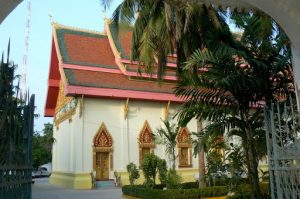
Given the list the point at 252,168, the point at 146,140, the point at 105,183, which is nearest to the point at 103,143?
the point at 105,183

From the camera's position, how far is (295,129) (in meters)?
4.12

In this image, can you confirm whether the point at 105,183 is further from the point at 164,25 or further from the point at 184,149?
the point at 164,25

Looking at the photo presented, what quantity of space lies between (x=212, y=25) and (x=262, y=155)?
6.38 m

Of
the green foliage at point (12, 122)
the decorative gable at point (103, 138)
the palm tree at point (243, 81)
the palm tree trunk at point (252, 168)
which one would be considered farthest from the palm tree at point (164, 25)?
the green foliage at point (12, 122)

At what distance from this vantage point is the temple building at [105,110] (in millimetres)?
20594

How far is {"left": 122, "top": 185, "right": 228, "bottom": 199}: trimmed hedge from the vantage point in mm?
12378

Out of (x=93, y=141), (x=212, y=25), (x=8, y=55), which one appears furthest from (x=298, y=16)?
(x=93, y=141)

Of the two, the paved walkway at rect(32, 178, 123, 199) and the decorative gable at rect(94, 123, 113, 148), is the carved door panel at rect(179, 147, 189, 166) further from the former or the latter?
the paved walkway at rect(32, 178, 123, 199)

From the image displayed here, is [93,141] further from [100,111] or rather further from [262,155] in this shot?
[262,155]

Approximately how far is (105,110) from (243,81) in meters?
15.7

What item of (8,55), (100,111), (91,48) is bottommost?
(8,55)

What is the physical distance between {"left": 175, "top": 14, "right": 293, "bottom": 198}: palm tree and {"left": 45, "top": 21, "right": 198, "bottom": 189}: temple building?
513 inches

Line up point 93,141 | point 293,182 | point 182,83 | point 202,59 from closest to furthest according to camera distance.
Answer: point 293,182 → point 202,59 → point 182,83 → point 93,141

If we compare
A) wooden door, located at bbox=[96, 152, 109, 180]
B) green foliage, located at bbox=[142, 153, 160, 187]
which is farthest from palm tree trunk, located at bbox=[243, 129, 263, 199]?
wooden door, located at bbox=[96, 152, 109, 180]
